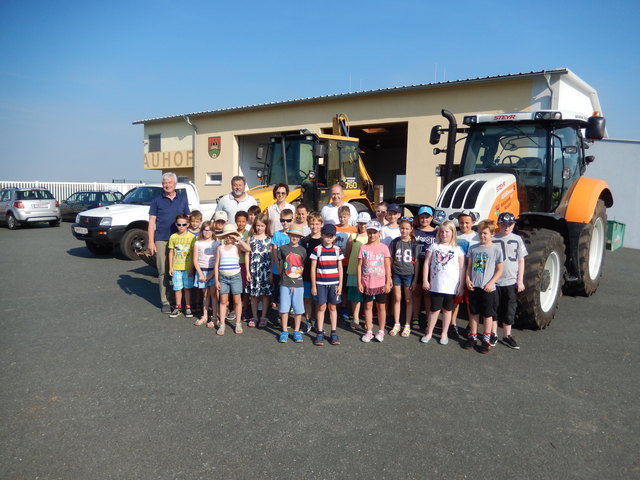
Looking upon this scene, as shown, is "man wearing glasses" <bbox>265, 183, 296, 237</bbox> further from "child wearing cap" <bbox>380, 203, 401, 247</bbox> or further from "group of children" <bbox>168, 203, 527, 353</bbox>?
"child wearing cap" <bbox>380, 203, 401, 247</bbox>

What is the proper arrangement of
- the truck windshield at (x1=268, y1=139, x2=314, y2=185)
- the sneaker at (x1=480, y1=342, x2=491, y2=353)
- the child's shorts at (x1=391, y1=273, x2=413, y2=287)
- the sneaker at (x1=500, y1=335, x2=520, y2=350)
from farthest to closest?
the truck windshield at (x1=268, y1=139, x2=314, y2=185), the child's shorts at (x1=391, y1=273, x2=413, y2=287), the sneaker at (x1=500, y1=335, x2=520, y2=350), the sneaker at (x1=480, y1=342, x2=491, y2=353)

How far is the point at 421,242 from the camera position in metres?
5.41

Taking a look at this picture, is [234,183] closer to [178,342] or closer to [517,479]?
[178,342]

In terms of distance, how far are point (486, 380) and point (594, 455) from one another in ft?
3.92

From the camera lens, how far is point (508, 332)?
5.01m

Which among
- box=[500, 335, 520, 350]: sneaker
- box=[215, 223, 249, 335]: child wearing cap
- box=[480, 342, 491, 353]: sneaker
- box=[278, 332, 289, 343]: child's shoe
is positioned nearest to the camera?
box=[480, 342, 491, 353]: sneaker

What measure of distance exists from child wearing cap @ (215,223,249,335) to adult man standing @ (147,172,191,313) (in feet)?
3.71

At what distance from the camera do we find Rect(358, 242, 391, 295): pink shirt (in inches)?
201

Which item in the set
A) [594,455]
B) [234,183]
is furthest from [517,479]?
[234,183]

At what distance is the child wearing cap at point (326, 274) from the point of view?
506cm

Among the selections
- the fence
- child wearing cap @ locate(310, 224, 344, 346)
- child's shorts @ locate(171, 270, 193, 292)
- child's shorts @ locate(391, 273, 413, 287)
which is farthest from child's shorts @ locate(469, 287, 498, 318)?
the fence

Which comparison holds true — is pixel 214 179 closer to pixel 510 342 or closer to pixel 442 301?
pixel 442 301

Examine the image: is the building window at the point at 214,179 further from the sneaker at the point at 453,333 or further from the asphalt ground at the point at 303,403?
the sneaker at the point at 453,333

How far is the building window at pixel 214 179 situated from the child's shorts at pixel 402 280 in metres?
17.3
